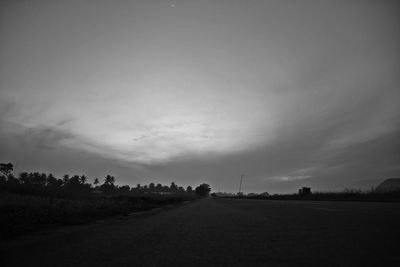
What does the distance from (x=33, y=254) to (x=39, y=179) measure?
211463mm

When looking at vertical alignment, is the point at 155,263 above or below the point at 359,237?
below

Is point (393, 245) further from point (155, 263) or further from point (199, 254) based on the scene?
point (155, 263)

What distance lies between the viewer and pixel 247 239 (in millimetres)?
6191

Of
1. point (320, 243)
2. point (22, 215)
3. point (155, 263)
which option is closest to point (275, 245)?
point (320, 243)

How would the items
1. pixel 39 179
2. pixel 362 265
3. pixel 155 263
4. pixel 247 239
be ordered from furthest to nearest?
pixel 39 179
pixel 247 239
pixel 155 263
pixel 362 265

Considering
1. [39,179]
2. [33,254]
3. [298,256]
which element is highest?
[39,179]

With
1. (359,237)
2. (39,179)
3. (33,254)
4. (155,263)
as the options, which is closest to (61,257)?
(33,254)

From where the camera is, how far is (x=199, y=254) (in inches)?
189

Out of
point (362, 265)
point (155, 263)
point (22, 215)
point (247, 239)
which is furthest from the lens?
point (22, 215)

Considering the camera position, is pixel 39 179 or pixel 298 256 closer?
pixel 298 256

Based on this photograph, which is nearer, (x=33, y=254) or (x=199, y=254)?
(x=199, y=254)

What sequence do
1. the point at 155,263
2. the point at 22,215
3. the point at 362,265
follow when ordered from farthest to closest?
1. the point at 22,215
2. the point at 155,263
3. the point at 362,265

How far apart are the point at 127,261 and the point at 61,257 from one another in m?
1.43

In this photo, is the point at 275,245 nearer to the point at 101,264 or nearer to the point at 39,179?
the point at 101,264
